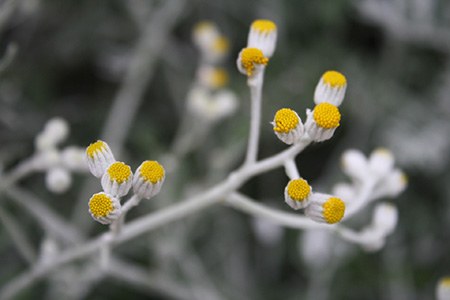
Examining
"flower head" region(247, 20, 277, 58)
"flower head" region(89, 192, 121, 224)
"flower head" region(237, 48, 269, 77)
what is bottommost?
"flower head" region(89, 192, 121, 224)

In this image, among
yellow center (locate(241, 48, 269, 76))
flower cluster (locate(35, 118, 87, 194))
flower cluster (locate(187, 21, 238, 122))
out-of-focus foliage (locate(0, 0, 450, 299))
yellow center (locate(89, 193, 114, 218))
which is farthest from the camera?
out-of-focus foliage (locate(0, 0, 450, 299))

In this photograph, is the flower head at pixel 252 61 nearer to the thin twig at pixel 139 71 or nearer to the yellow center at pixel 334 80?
the yellow center at pixel 334 80

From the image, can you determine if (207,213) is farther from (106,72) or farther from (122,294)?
(106,72)

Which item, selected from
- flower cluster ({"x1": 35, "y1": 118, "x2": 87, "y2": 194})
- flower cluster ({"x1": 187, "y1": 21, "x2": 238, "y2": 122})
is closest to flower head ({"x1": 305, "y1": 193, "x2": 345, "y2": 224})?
flower cluster ({"x1": 35, "y1": 118, "x2": 87, "y2": 194})

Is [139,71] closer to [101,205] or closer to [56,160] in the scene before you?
[56,160]

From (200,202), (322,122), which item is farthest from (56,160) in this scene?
(322,122)

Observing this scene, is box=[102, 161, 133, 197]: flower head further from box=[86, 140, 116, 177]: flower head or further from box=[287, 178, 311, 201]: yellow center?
box=[287, 178, 311, 201]: yellow center

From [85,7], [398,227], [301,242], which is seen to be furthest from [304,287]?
[85,7]
